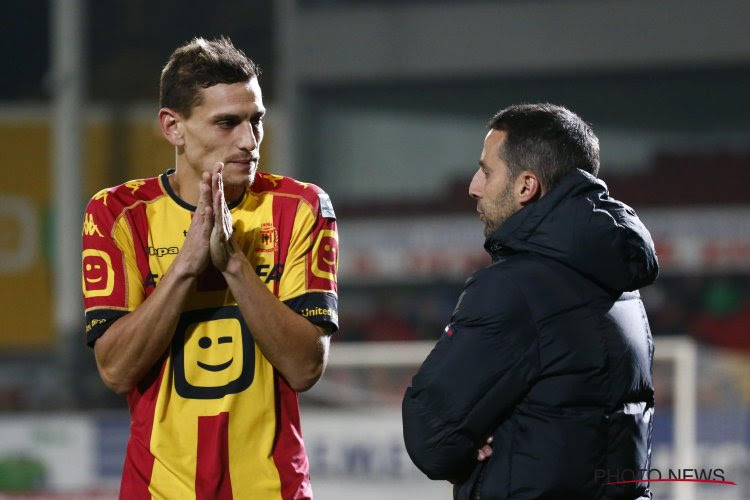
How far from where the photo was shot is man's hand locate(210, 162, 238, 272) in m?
1.96

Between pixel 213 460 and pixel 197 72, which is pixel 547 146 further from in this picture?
pixel 213 460

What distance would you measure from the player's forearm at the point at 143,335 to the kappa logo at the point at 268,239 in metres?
0.20

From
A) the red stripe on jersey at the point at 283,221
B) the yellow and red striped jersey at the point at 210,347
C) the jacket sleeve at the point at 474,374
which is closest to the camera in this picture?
the jacket sleeve at the point at 474,374

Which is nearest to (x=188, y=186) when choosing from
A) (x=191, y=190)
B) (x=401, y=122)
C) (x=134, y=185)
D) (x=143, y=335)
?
(x=191, y=190)

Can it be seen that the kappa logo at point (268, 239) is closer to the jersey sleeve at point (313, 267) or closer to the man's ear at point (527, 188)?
the jersey sleeve at point (313, 267)

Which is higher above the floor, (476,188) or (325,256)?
(476,188)

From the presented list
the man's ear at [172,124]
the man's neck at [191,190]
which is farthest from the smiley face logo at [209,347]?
the man's ear at [172,124]

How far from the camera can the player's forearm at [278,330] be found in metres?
1.98

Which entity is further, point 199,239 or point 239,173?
point 239,173

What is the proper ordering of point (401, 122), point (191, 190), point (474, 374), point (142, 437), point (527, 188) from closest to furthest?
point (474, 374), point (527, 188), point (142, 437), point (191, 190), point (401, 122)

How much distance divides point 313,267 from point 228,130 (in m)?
0.30

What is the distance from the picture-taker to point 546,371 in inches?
71.3

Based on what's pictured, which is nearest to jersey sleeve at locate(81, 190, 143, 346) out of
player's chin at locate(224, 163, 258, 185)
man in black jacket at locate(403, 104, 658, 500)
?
player's chin at locate(224, 163, 258, 185)

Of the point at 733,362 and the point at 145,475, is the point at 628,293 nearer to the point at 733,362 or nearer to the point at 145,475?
the point at 145,475
